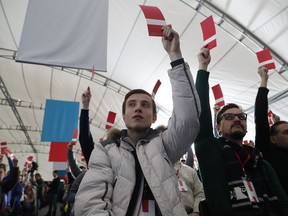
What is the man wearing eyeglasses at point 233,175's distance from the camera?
120cm

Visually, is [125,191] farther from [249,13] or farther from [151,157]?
[249,13]

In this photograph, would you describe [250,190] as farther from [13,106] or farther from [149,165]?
[13,106]

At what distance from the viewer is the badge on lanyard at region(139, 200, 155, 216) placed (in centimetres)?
100

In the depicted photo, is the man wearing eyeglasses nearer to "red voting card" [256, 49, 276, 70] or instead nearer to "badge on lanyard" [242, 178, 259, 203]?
"badge on lanyard" [242, 178, 259, 203]

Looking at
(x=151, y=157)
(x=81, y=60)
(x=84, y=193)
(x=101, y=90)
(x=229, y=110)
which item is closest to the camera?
(x=84, y=193)

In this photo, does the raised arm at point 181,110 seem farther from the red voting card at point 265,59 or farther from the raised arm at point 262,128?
the red voting card at point 265,59

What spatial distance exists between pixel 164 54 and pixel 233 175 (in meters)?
5.63

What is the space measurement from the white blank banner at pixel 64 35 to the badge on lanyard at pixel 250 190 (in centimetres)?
124

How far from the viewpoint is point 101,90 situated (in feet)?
32.6

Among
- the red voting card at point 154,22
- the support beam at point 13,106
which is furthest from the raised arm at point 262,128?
the support beam at point 13,106

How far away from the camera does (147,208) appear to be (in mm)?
1011

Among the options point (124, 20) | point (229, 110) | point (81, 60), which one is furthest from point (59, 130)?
point (124, 20)

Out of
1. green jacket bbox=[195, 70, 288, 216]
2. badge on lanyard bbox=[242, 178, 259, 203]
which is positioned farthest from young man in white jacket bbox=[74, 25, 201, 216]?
badge on lanyard bbox=[242, 178, 259, 203]

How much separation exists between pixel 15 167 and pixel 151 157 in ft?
10.4
